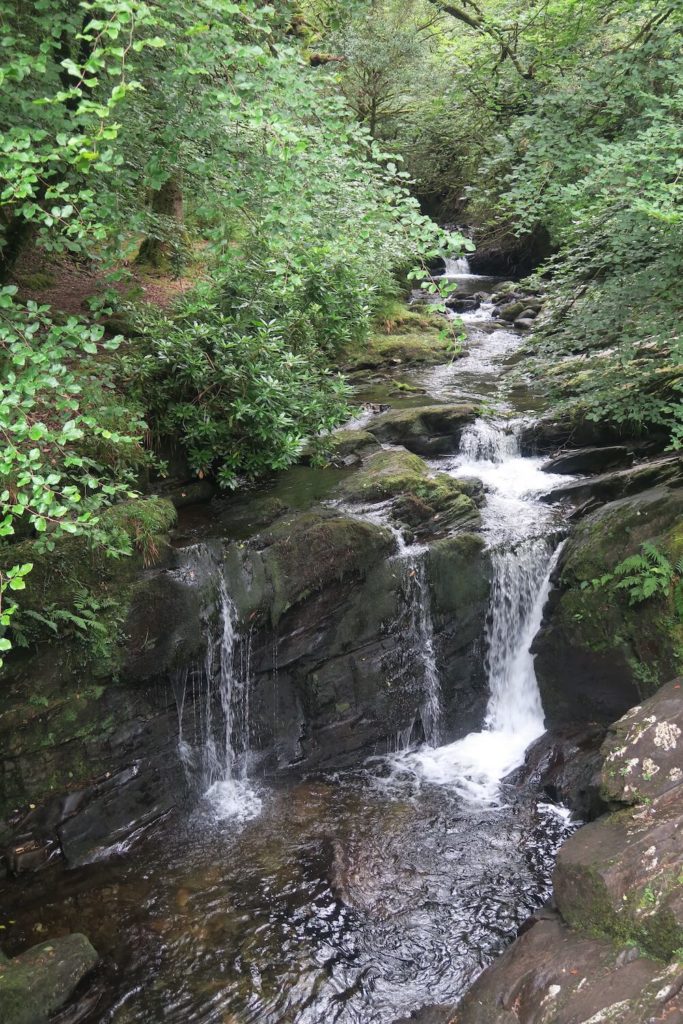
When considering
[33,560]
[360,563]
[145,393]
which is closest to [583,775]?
[360,563]

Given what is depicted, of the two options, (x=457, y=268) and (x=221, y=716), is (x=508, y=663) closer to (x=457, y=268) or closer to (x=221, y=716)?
(x=221, y=716)

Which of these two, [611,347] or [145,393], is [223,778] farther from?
[611,347]

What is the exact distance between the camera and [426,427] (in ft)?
39.3

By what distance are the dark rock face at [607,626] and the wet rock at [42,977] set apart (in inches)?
209

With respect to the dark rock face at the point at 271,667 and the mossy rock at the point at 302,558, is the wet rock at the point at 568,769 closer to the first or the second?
the dark rock face at the point at 271,667

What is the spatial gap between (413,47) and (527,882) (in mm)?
19323

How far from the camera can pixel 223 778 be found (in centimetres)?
771

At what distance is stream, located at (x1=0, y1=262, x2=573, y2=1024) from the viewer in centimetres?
535

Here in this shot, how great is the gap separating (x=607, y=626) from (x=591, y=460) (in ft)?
12.4

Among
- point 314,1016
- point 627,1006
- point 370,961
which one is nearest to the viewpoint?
point 627,1006

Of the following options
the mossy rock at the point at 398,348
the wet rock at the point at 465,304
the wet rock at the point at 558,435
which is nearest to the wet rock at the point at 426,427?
the wet rock at the point at 558,435

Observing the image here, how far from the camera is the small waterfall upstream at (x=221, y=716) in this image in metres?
7.46

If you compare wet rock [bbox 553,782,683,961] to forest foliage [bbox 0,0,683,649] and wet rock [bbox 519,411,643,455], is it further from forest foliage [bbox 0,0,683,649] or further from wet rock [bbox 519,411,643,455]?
wet rock [bbox 519,411,643,455]

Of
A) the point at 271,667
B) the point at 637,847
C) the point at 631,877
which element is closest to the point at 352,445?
the point at 271,667
